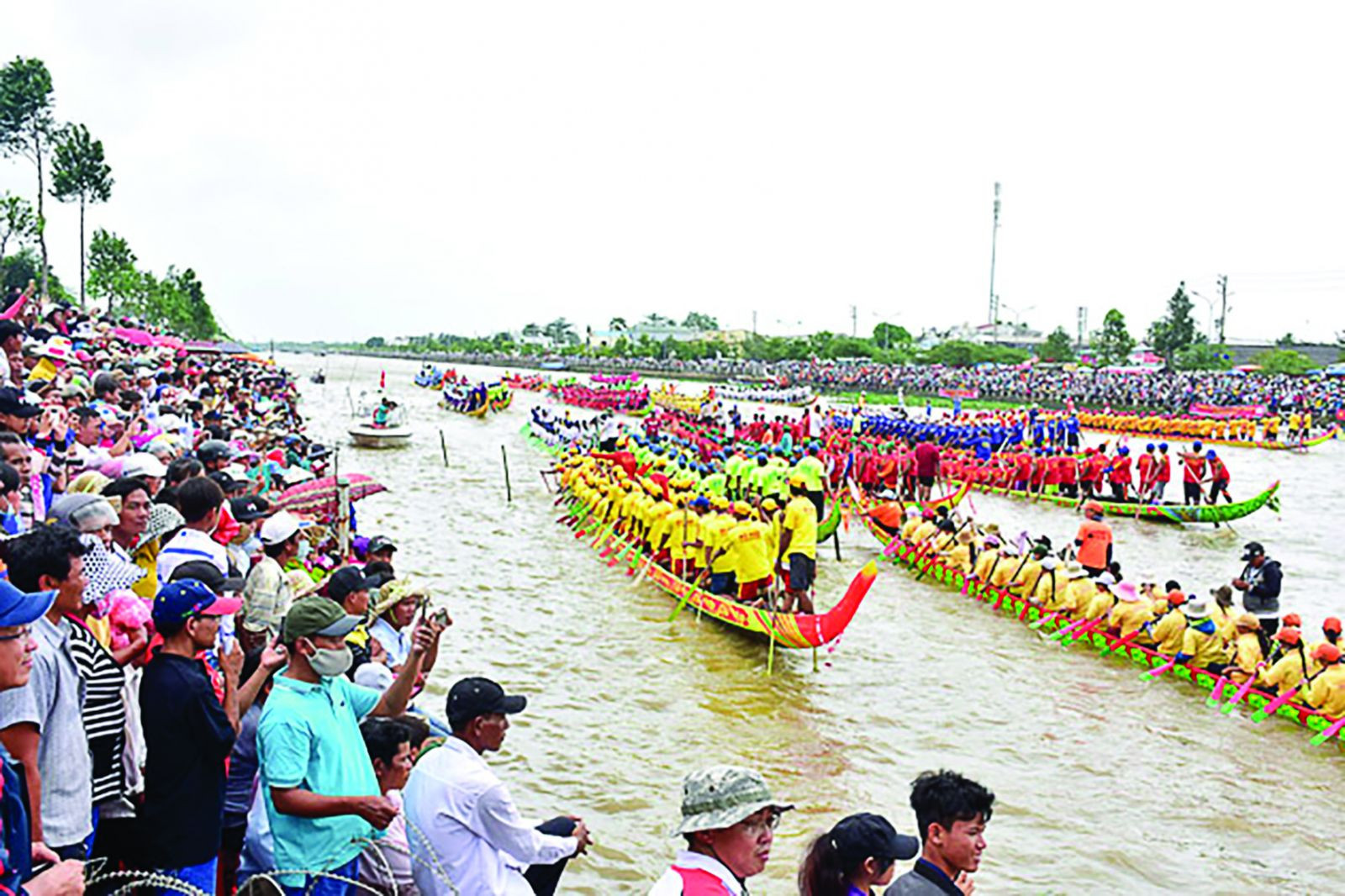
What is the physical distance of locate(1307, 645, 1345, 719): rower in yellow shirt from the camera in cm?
868

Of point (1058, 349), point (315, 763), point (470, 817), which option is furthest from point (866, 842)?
point (1058, 349)

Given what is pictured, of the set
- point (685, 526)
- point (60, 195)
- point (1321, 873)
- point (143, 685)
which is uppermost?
point (60, 195)

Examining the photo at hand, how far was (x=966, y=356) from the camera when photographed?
250ft

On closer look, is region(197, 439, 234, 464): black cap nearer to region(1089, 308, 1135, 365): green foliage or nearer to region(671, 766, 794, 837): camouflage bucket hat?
region(671, 766, 794, 837): camouflage bucket hat

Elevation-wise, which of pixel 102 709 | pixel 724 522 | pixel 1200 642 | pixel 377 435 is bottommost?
pixel 1200 642

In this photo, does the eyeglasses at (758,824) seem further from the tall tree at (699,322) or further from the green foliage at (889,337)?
the tall tree at (699,322)

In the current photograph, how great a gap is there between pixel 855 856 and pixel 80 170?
42.3 meters

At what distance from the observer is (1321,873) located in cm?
704

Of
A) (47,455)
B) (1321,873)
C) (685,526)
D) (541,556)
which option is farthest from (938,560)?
(47,455)

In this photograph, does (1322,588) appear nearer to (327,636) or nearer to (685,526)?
(685,526)

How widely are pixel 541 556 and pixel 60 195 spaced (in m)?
31.0

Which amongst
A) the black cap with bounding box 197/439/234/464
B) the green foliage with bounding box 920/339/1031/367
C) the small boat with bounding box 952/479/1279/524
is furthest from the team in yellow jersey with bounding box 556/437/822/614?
the green foliage with bounding box 920/339/1031/367

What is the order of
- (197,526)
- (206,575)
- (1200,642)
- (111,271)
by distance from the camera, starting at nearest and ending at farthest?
(206,575) → (197,526) → (1200,642) → (111,271)

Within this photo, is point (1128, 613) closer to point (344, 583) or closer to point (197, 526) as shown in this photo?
point (344, 583)
